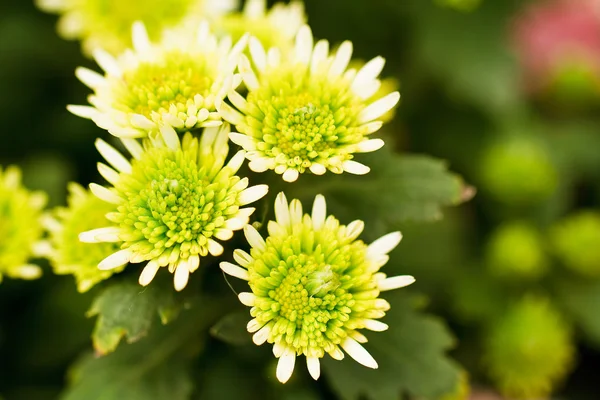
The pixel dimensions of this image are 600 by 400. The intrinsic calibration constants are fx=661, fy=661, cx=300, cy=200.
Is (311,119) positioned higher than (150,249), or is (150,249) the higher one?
(311,119)

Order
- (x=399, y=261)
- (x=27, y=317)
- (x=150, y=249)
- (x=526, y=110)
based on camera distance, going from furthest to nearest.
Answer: (x=526, y=110)
(x=27, y=317)
(x=399, y=261)
(x=150, y=249)

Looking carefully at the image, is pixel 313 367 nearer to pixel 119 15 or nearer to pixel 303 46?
pixel 303 46

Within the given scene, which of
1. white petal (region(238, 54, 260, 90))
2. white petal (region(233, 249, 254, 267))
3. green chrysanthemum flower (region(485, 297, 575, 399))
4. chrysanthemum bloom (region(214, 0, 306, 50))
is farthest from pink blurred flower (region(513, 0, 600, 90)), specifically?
white petal (region(233, 249, 254, 267))

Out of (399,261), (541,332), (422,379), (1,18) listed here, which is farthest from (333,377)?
(1,18)

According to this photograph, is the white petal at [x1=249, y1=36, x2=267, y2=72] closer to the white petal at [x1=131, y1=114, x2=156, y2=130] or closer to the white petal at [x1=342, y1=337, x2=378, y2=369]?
the white petal at [x1=131, y1=114, x2=156, y2=130]

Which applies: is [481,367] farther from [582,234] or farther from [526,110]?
[526,110]

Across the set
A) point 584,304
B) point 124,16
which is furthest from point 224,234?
point 584,304

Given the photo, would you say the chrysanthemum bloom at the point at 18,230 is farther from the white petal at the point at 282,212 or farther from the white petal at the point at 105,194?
the white petal at the point at 282,212
